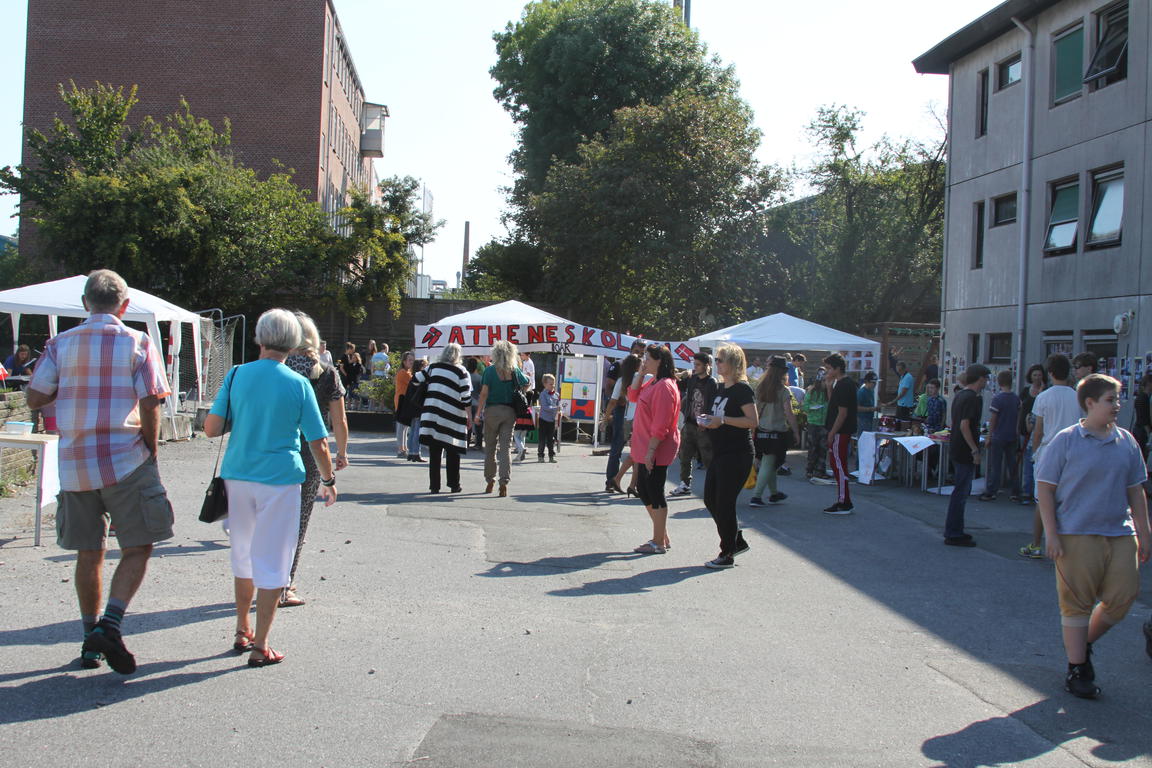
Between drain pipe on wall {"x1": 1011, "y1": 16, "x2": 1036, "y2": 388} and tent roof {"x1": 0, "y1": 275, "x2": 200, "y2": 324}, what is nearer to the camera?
tent roof {"x1": 0, "y1": 275, "x2": 200, "y2": 324}

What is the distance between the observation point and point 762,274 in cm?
3409

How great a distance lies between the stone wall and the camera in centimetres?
1023

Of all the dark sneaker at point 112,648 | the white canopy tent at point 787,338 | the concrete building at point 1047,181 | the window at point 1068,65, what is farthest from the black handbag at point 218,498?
the window at point 1068,65

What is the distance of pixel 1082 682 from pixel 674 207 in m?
28.9

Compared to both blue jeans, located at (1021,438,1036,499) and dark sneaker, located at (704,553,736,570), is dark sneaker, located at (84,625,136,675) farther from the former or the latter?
blue jeans, located at (1021,438,1036,499)

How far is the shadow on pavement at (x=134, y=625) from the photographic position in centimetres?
525

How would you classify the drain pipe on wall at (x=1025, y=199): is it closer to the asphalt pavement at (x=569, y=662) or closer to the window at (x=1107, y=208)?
the window at (x=1107, y=208)

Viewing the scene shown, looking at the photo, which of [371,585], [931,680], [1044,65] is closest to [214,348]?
[371,585]

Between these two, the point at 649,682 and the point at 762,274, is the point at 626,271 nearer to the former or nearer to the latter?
the point at 762,274

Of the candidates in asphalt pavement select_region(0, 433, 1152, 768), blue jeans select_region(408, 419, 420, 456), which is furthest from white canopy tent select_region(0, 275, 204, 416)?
asphalt pavement select_region(0, 433, 1152, 768)

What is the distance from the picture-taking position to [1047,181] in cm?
1864

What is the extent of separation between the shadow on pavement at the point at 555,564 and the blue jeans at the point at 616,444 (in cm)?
416

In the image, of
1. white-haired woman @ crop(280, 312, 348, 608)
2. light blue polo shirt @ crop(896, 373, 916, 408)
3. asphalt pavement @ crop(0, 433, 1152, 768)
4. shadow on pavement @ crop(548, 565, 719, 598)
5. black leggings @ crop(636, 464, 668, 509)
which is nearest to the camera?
asphalt pavement @ crop(0, 433, 1152, 768)

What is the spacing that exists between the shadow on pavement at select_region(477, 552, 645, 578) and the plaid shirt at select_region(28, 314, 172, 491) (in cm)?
321
